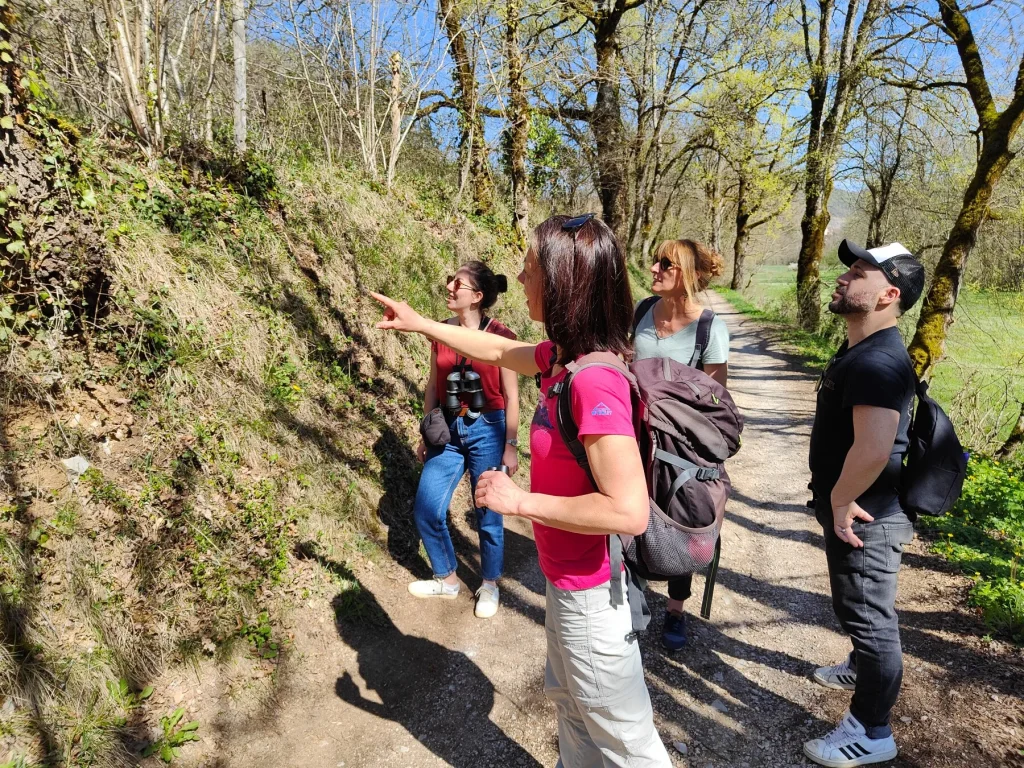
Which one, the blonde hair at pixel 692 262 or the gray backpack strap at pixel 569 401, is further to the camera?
the blonde hair at pixel 692 262

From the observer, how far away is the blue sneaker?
323 cm

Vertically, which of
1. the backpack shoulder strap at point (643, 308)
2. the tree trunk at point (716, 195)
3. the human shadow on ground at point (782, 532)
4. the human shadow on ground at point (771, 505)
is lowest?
the human shadow on ground at point (782, 532)

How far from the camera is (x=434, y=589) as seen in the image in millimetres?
3627

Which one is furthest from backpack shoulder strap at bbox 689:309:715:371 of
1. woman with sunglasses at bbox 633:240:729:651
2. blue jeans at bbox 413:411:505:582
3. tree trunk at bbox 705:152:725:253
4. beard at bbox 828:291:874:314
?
tree trunk at bbox 705:152:725:253

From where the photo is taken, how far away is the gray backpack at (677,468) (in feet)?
6.46

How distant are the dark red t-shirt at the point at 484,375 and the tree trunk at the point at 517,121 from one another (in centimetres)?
657

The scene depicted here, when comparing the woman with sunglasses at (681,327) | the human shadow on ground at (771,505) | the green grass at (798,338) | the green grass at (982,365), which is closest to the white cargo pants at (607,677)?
the woman with sunglasses at (681,327)

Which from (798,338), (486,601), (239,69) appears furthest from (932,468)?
(798,338)

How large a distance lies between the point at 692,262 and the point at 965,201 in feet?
21.9

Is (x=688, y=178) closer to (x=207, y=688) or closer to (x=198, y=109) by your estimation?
(x=198, y=109)

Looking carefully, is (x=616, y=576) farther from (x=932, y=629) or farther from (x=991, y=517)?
(x=991, y=517)

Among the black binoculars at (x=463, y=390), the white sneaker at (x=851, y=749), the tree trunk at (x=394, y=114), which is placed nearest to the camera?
the white sneaker at (x=851, y=749)

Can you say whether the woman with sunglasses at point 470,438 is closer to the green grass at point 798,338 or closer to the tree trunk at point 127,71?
the tree trunk at point 127,71

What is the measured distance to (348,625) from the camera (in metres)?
3.27
